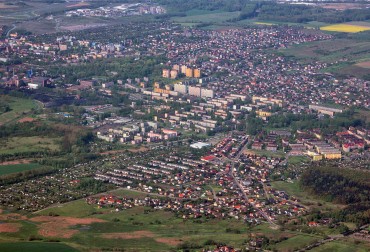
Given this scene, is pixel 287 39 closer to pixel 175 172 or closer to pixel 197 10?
pixel 197 10

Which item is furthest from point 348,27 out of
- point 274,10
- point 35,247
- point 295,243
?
point 35,247

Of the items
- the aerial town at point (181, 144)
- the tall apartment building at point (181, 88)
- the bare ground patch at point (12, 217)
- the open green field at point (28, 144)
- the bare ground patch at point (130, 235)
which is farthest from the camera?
the tall apartment building at point (181, 88)

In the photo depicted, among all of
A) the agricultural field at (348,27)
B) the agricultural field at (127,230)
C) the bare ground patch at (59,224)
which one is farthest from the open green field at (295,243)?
the agricultural field at (348,27)

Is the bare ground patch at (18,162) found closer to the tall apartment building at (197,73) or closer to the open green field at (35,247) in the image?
the open green field at (35,247)

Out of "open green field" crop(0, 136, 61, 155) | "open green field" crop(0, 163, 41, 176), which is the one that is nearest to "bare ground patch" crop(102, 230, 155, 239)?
"open green field" crop(0, 163, 41, 176)

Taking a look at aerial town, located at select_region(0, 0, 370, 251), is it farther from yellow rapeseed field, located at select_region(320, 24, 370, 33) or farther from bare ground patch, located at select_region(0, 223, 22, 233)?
yellow rapeseed field, located at select_region(320, 24, 370, 33)

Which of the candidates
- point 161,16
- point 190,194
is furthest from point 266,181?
point 161,16

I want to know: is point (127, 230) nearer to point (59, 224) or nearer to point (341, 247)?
point (59, 224)
